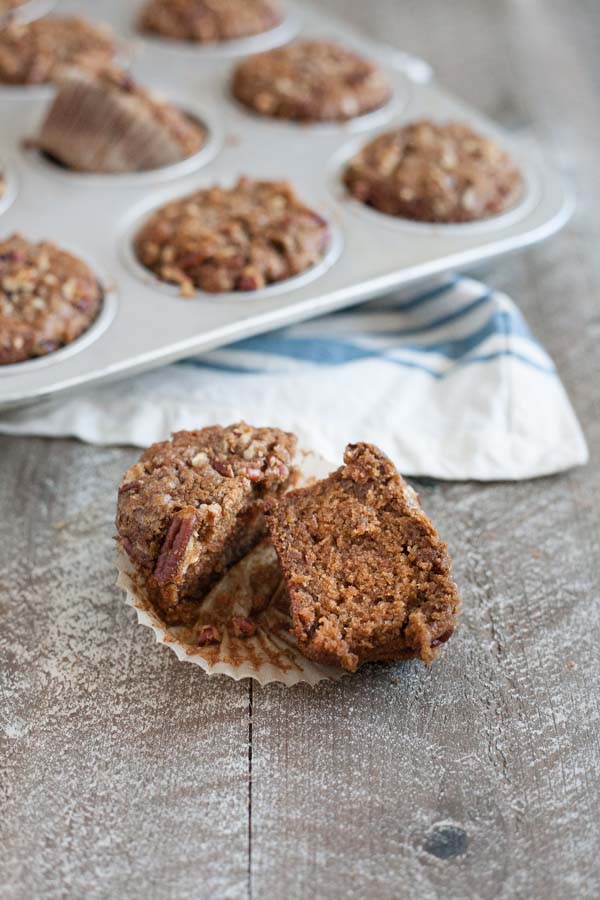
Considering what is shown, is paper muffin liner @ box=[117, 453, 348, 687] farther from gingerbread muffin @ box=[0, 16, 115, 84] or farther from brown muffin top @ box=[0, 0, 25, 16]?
brown muffin top @ box=[0, 0, 25, 16]

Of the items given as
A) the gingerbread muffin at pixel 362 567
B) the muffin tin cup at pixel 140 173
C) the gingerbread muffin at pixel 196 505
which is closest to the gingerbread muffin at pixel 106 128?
the muffin tin cup at pixel 140 173

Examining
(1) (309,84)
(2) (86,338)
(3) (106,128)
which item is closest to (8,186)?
(3) (106,128)

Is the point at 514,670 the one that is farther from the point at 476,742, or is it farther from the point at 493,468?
the point at 493,468

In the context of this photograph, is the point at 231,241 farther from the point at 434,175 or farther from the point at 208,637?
the point at 208,637

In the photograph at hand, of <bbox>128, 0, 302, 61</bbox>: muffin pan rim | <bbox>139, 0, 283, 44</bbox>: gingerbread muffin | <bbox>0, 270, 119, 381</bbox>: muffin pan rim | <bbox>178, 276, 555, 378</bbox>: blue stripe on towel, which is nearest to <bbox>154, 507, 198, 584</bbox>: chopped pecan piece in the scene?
<bbox>0, 270, 119, 381</bbox>: muffin pan rim

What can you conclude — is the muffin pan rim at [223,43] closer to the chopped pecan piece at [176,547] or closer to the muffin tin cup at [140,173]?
the muffin tin cup at [140,173]

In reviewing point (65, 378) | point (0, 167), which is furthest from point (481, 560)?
point (0, 167)
